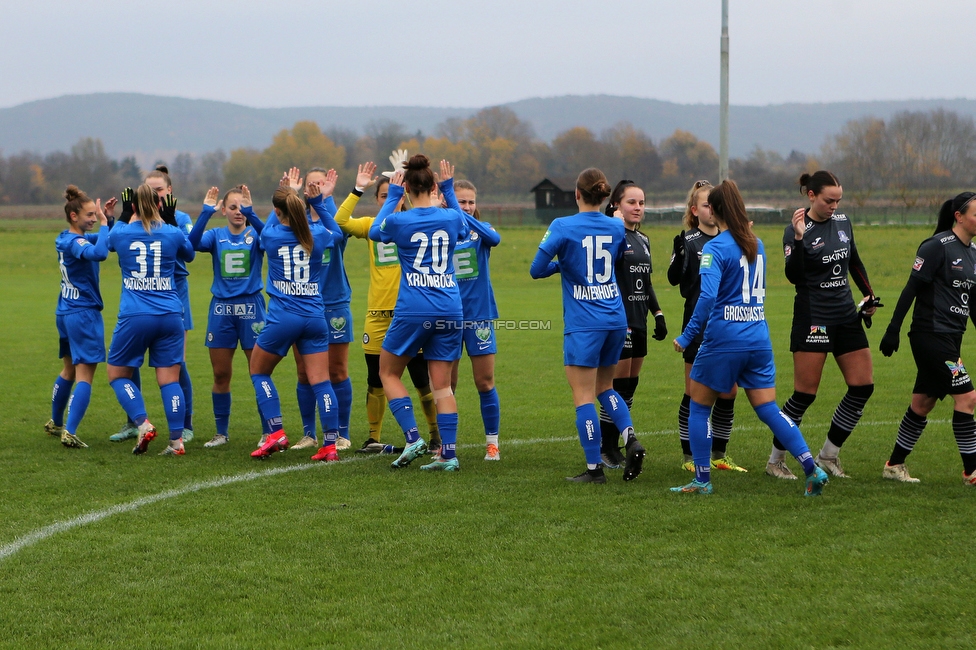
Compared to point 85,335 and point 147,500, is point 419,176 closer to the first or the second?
point 147,500

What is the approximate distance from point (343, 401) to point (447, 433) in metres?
1.60

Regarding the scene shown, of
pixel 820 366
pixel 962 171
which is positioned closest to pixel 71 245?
pixel 820 366

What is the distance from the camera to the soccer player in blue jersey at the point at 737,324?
6086 mm

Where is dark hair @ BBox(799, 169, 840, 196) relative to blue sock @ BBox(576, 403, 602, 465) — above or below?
above

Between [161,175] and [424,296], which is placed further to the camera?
[161,175]

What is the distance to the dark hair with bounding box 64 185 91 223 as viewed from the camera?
8492 mm

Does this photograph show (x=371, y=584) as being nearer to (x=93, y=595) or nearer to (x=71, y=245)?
(x=93, y=595)

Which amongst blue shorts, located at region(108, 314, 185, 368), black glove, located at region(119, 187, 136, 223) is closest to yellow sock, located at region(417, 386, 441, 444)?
blue shorts, located at region(108, 314, 185, 368)

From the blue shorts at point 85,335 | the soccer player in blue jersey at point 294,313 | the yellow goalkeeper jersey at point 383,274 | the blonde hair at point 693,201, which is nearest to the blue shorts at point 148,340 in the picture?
the blue shorts at point 85,335

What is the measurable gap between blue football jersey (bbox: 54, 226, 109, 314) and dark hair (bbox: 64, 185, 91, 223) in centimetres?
19

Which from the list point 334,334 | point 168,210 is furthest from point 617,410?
point 168,210

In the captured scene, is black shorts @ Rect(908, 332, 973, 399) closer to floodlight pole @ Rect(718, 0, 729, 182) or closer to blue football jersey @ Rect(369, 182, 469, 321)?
blue football jersey @ Rect(369, 182, 469, 321)

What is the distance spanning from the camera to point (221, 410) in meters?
8.59

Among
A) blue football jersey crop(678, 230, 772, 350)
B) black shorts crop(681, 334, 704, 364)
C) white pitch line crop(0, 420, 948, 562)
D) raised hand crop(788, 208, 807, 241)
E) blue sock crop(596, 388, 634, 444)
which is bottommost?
white pitch line crop(0, 420, 948, 562)
